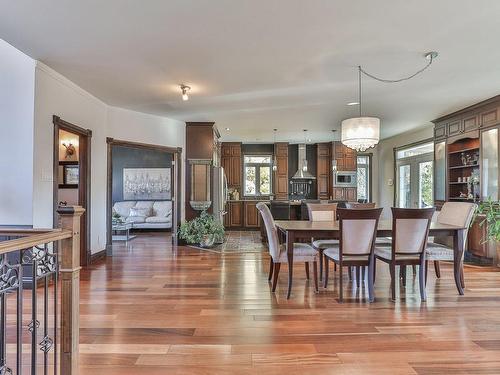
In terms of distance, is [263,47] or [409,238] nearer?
[263,47]

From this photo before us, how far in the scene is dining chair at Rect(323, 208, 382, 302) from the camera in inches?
132

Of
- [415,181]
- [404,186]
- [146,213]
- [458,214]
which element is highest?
[415,181]

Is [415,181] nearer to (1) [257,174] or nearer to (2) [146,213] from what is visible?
(1) [257,174]

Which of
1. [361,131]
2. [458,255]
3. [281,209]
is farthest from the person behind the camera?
[281,209]

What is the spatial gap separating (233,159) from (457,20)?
7384 millimetres

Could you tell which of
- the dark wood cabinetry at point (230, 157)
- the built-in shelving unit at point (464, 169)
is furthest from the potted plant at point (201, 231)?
the built-in shelving unit at point (464, 169)

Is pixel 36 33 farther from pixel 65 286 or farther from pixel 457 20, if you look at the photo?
pixel 457 20

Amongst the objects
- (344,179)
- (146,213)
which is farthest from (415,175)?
(146,213)

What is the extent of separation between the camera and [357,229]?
134 inches

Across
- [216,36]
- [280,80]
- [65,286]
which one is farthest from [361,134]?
[65,286]

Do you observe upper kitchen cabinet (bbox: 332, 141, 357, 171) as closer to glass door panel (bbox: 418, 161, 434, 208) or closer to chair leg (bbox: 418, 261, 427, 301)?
glass door panel (bbox: 418, 161, 434, 208)

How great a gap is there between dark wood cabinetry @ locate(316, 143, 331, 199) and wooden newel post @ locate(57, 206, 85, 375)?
8.49 m

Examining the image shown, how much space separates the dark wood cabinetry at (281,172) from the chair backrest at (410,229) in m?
6.31

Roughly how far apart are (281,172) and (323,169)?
1.23 metres
